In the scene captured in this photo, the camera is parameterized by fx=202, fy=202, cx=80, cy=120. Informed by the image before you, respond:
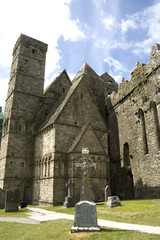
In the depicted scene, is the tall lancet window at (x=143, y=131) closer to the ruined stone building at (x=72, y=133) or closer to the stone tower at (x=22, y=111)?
the ruined stone building at (x=72, y=133)

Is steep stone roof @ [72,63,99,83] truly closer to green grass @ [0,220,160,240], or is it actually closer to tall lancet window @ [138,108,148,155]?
tall lancet window @ [138,108,148,155]

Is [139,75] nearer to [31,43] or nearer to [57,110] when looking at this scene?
[57,110]

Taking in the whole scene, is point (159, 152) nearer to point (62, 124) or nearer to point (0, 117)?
point (62, 124)

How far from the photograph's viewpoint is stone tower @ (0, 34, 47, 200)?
2261cm

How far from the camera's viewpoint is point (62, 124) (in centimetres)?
2030

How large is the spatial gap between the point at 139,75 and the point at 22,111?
1474cm

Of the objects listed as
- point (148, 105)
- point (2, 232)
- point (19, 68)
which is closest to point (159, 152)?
point (148, 105)

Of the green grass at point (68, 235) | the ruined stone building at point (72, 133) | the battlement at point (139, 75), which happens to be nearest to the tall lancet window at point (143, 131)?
the ruined stone building at point (72, 133)

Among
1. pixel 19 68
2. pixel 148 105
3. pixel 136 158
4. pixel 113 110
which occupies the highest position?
pixel 19 68

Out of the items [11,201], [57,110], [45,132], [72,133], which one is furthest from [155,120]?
[11,201]

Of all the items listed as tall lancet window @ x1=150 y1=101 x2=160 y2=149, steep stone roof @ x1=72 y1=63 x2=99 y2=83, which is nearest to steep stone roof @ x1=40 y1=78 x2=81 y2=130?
tall lancet window @ x1=150 y1=101 x2=160 y2=149

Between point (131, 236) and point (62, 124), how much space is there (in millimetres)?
14520

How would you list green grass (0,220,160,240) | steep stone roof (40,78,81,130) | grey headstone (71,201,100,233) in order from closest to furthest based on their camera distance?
1. green grass (0,220,160,240)
2. grey headstone (71,201,100,233)
3. steep stone roof (40,78,81,130)

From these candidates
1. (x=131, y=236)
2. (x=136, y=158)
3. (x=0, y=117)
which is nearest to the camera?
(x=131, y=236)
